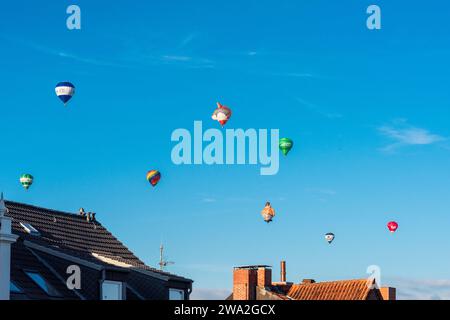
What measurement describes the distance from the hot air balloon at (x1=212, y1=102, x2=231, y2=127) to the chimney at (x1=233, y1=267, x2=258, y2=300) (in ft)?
35.7

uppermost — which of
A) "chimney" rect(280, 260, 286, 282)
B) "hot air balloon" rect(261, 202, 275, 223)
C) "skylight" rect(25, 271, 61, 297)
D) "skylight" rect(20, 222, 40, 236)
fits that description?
"hot air balloon" rect(261, 202, 275, 223)

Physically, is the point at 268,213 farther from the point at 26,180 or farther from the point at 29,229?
the point at 29,229

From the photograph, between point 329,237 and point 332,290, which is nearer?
point 332,290

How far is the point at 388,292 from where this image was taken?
67.6 m

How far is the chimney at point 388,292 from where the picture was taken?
221 ft

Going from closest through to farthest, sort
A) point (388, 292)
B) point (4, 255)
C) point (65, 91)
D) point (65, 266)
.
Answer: point (4, 255) < point (65, 266) < point (65, 91) < point (388, 292)

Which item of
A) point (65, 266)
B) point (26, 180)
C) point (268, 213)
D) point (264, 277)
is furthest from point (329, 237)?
point (65, 266)

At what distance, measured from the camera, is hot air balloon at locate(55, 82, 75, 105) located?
54.5 meters

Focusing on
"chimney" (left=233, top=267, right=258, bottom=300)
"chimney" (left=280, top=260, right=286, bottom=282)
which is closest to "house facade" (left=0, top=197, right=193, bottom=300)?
"chimney" (left=233, top=267, right=258, bottom=300)

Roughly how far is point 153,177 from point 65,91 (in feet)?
29.8

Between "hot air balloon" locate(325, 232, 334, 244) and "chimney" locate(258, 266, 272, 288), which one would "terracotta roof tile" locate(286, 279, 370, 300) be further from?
"hot air balloon" locate(325, 232, 334, 244)

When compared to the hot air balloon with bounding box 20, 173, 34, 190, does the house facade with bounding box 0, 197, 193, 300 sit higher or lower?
lower
